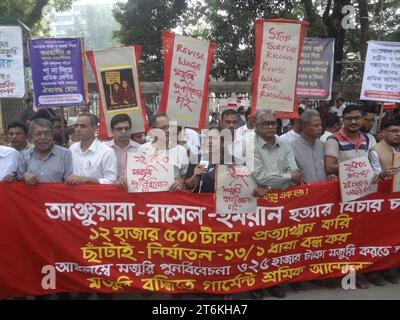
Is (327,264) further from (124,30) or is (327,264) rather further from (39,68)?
(124,30)

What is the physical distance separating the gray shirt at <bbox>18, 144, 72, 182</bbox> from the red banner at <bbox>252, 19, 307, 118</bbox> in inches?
81.1

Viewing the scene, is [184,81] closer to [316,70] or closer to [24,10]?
[316,70]

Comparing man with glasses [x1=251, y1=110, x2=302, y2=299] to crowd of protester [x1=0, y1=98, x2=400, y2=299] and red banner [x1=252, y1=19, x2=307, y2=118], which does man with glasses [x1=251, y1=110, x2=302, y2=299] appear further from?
red banner [x1=252, y1=19, x2=307, y2=118]

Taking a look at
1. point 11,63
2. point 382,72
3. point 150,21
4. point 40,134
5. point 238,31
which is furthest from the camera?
point 150,21

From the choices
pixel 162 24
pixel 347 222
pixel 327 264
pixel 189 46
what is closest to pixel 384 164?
pixel 347 222

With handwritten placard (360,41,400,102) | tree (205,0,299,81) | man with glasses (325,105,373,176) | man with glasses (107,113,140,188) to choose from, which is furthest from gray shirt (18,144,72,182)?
tree (205,0,299,81)

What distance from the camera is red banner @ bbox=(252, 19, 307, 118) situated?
478cm

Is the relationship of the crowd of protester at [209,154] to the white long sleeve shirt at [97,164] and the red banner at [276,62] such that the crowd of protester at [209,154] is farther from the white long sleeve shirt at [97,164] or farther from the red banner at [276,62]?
the red banner at [276,62]

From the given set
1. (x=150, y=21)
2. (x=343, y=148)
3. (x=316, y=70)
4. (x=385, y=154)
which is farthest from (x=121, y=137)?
(x=150, y=21)

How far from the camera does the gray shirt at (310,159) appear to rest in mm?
4277

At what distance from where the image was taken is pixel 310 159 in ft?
14.1

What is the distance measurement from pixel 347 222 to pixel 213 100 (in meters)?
11.1

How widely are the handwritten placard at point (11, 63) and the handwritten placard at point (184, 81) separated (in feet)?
5.87

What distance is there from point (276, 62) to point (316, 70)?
211cm
